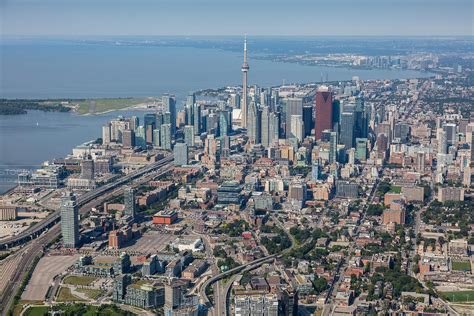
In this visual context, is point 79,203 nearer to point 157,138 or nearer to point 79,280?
point 79,280

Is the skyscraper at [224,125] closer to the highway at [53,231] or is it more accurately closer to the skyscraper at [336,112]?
the highway at [53,231]

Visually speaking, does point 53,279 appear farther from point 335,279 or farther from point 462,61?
point 462,61

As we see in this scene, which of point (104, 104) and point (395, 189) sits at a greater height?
point (104, 104)

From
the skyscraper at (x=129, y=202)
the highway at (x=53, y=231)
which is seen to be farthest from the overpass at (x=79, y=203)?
the skyscraper at (x=129, y=202)

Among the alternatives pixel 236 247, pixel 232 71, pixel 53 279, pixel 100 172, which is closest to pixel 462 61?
pixel 232 71

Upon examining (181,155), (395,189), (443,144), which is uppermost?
(443,144)

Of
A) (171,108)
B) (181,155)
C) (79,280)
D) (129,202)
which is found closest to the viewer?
(79,280)

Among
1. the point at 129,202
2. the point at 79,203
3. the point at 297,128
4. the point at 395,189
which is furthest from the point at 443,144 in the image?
the point at 79,203
